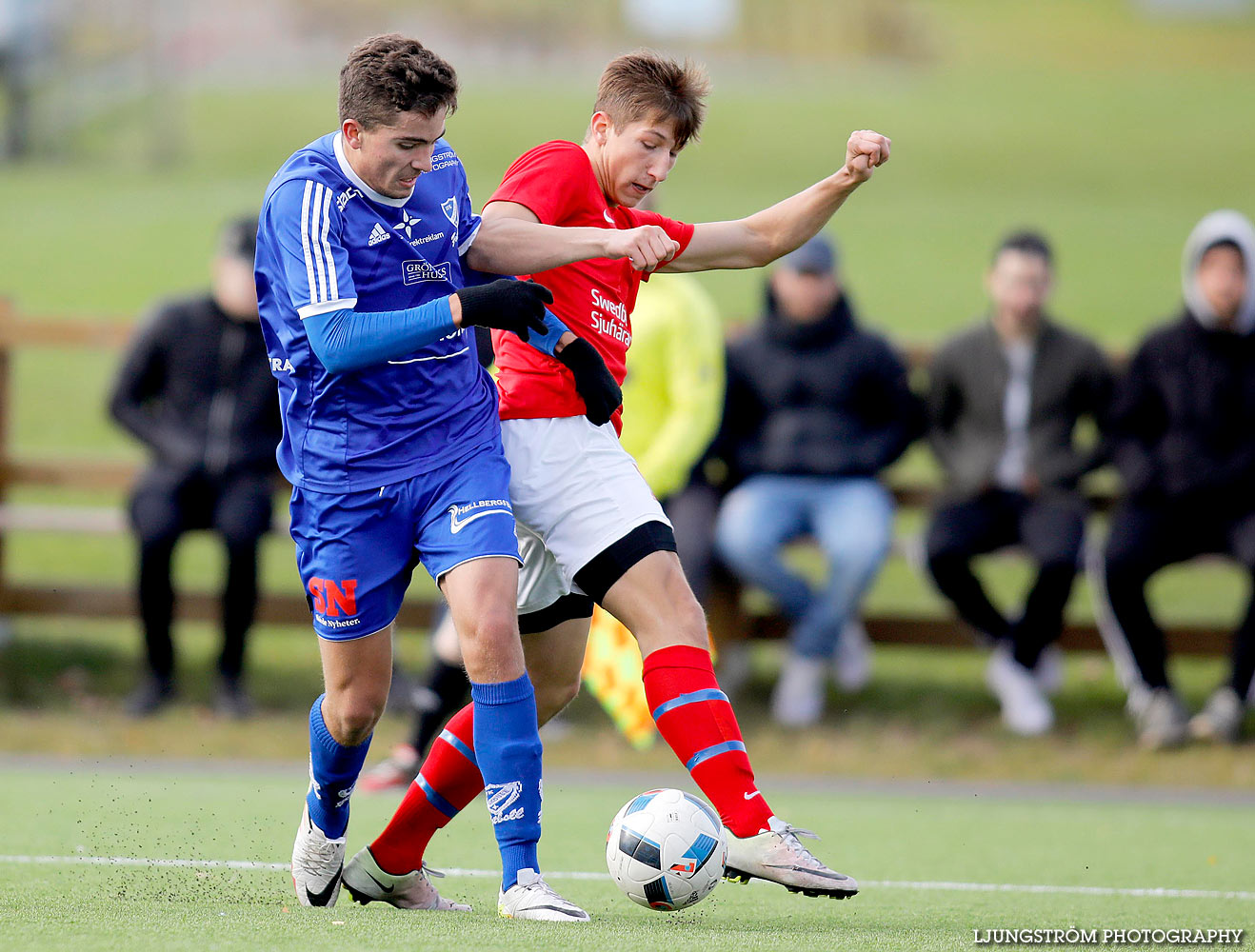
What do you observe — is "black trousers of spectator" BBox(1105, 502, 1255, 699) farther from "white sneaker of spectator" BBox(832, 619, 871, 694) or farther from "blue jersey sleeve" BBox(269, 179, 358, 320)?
"blue jersey sleeve" BBox(269, 179, 358, 320)

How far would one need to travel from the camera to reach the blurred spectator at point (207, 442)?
8781 millimetres

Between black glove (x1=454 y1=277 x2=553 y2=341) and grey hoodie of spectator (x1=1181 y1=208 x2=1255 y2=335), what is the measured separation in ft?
18.2

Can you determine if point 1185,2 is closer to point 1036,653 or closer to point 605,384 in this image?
point 1036,653

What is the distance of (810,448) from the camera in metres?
8.95

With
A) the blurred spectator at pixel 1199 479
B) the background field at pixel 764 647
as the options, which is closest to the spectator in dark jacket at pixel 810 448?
the background field at pixel 764 647

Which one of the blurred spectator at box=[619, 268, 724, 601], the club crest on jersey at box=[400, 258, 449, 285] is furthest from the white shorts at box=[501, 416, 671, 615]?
the blurred spectator at box=[619, 268, 724, 601]

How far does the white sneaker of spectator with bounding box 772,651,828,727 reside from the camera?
29.2 ft

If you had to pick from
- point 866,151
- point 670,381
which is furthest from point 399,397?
point 670,381

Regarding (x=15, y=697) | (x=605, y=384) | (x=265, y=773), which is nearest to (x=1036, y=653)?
(x=265, y=773)

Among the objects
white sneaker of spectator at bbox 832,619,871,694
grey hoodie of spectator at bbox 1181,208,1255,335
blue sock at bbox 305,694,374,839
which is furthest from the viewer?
white sneaker of spectator at bbox 832,619,871,694

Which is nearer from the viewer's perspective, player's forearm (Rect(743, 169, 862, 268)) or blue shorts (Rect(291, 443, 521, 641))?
blue shorts (Rect(291, 443, 521, 641))

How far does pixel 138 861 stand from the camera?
520cm

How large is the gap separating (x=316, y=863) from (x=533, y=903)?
79 cm

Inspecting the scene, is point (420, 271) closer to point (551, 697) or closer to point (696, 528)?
point (551, 697)
